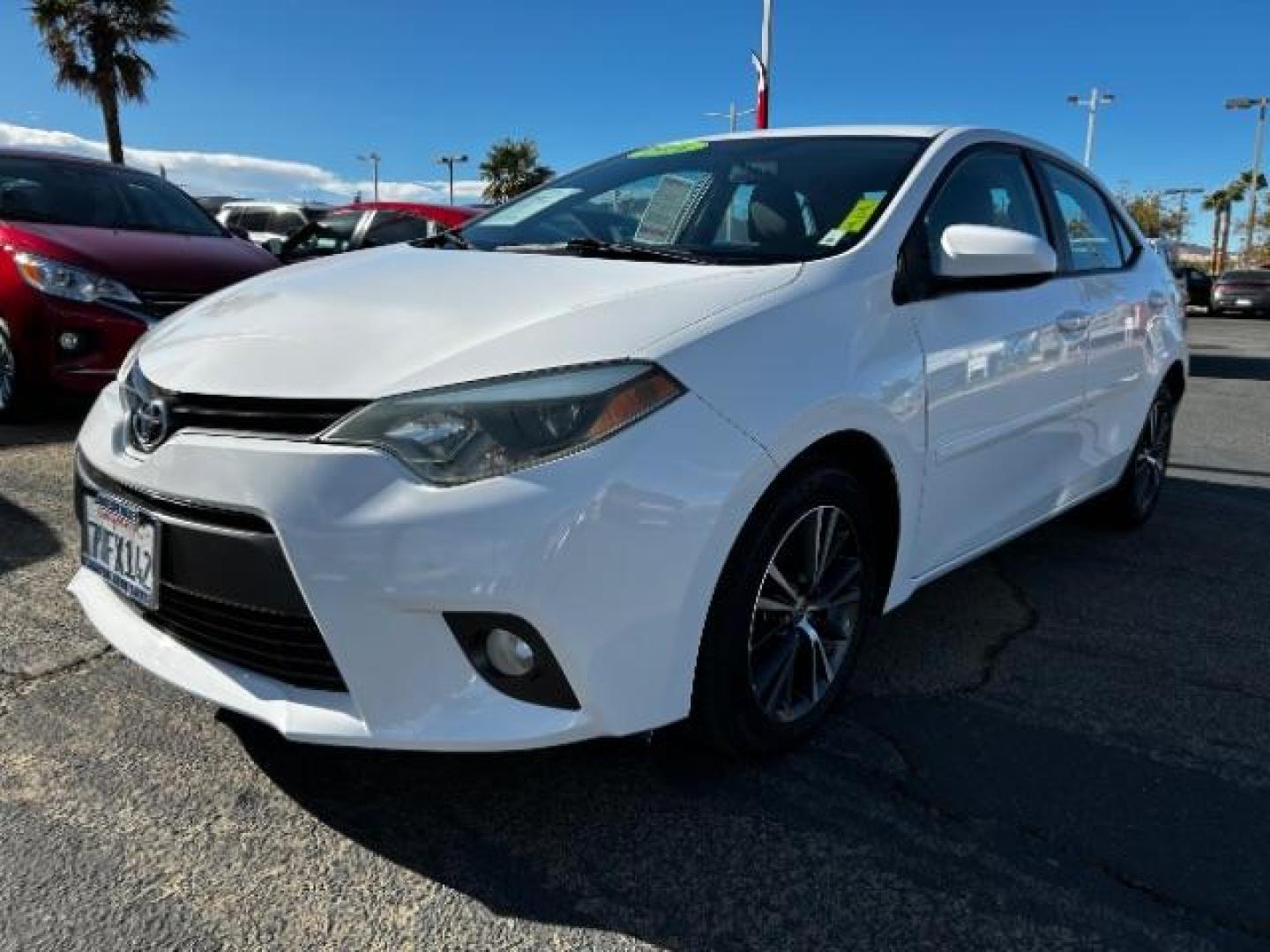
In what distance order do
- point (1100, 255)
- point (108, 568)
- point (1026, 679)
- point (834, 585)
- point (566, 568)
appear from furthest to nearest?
point (1100, 255) → point (1026, 679) → point (834, 585) → point (108, 568) → point (566, 568)

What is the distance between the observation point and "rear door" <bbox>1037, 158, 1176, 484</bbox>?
3643 millimetres

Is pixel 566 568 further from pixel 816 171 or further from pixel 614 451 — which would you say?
pixel 816 171

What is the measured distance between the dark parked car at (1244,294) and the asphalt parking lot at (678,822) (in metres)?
27.6

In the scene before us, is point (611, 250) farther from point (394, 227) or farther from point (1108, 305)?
point (394, 227)

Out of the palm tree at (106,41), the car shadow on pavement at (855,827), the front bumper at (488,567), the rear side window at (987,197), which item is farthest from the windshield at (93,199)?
the palm tree at (106,41)

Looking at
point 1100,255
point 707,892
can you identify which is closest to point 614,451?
point 707,892

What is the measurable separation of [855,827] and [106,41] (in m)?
26.6

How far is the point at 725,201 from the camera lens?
10.1 ft

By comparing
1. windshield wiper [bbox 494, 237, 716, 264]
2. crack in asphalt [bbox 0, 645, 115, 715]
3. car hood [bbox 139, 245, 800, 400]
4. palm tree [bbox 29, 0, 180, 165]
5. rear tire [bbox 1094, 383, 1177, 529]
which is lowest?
crack in asphalt [bbox 0, 645, 115, 715]

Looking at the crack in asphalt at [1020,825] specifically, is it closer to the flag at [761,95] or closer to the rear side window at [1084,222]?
the rear side window at [1084,222]

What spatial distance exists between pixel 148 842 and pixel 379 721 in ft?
1.89

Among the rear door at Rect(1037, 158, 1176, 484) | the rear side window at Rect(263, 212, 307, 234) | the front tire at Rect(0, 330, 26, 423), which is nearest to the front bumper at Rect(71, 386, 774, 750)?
the rear door at Rect(1037, 158, 1176, 484)

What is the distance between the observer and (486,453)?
6.16 feet

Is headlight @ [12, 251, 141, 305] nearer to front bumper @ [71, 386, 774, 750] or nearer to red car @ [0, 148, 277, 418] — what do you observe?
red car @ [0, 148, 277, 418]
